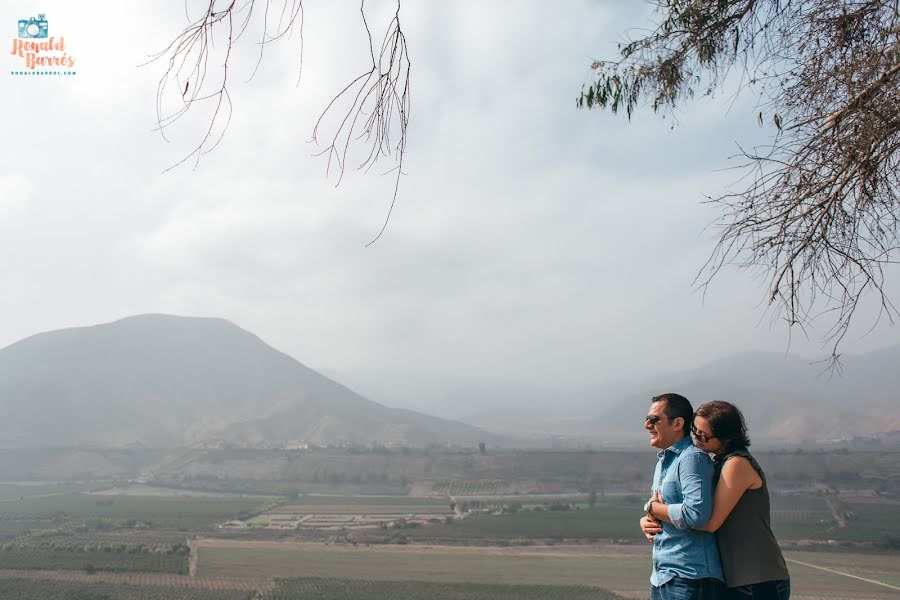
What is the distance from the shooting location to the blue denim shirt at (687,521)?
7.20ft

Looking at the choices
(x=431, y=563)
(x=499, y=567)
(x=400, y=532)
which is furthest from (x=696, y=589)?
(x=400, y=532)

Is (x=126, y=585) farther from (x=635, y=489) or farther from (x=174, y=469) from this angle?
(x=174, y=469)

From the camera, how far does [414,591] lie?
32031 mm

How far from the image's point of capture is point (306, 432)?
342 feet

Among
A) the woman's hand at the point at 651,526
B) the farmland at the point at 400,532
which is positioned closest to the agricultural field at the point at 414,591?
the farmland at the point at 400,532

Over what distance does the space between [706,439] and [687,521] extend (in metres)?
0.26

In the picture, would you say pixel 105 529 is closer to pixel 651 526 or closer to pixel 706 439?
pixel 651 526

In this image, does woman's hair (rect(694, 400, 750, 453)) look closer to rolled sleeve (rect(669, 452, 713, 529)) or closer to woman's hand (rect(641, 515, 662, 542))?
rolled sleeve (rect(669, 452, 713, 529))

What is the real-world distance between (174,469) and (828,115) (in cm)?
8232

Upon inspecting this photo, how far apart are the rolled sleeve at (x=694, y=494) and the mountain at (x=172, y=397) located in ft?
317

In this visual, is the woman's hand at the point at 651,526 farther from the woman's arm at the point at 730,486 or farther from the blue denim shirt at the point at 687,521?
the woman's arm at the point at 730,486

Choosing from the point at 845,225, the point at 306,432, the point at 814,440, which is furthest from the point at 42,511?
→ the point at 814,440

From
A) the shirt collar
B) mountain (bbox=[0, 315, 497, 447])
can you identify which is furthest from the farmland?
the shirt collar

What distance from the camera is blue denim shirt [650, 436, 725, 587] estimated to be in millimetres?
2195
